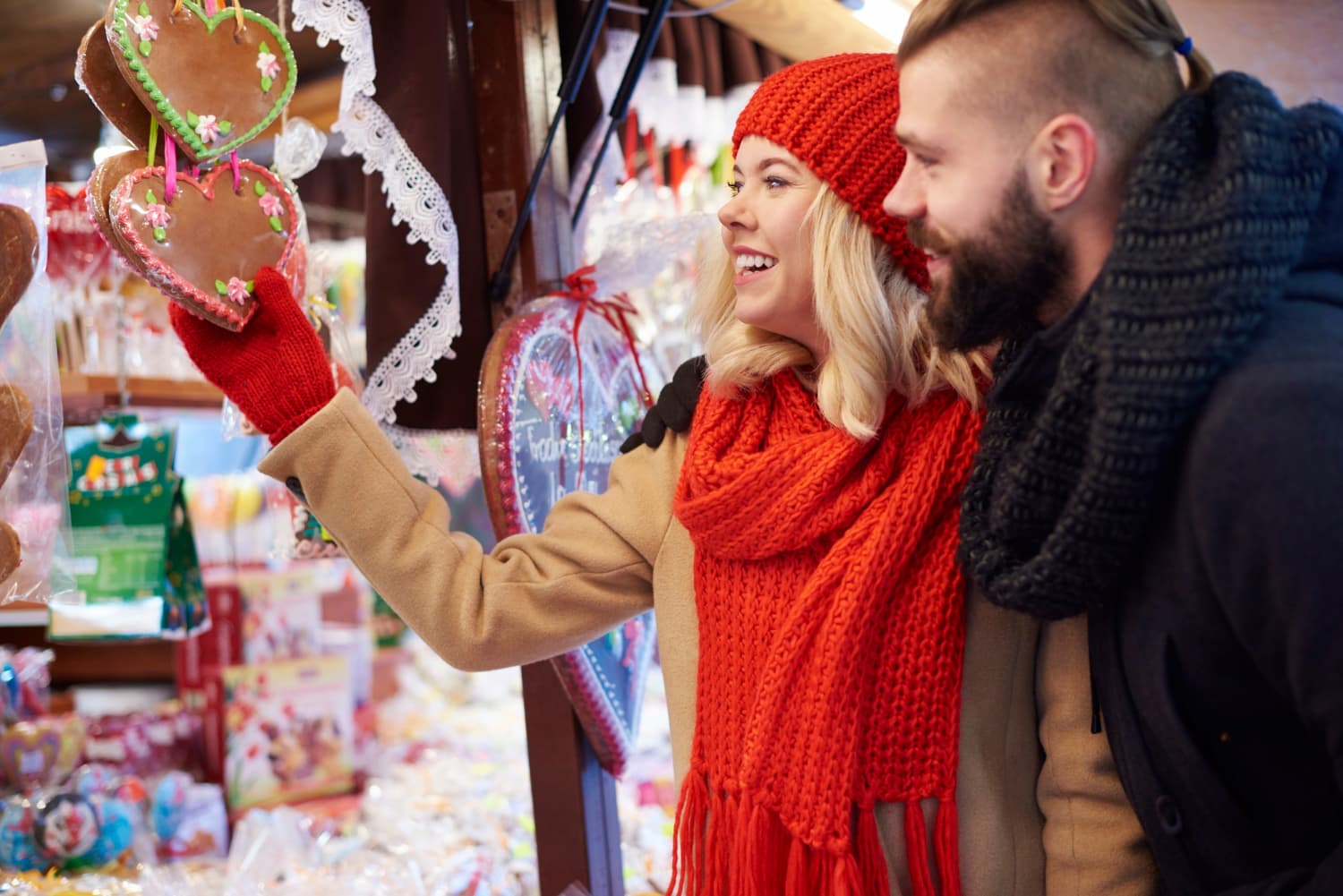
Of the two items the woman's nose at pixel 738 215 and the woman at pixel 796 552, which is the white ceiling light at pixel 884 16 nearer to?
the woman at pixel 796 552

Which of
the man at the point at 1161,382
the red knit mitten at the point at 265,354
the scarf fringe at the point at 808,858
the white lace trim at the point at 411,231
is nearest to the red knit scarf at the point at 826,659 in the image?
the scarf fringe at the point at 808,858

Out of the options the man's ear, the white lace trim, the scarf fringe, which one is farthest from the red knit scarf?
the white lace trim

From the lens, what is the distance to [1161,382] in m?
0.93

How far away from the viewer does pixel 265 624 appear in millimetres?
2363

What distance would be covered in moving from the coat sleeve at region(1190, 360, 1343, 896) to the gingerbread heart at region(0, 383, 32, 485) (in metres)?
1.15

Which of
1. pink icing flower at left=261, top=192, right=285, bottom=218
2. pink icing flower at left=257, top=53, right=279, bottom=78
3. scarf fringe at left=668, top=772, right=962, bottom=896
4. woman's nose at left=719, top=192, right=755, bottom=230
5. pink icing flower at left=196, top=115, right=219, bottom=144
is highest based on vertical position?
pink icing flower at left=257, top=53, right=279, bottom=78

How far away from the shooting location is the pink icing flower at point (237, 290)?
1.25 metres

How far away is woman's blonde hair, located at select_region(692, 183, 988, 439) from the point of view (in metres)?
1.32

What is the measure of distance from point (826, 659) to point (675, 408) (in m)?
0.43

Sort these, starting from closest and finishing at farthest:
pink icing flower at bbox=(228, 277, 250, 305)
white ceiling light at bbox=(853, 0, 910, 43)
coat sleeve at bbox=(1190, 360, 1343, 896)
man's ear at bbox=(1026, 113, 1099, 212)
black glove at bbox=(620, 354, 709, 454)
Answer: coat sleeve at bbox=(1190, 360, 1343, 896)
man's ear at bbox=(1026, 113, 1099, 212)
pink icing flower at bbox=(228, 277, 250, 305)
black glove at bbox=(620, 354, 709, 454)
white ceiling light at bbox=(853, 0, 910, 43)

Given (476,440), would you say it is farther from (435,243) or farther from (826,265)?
(826,265)

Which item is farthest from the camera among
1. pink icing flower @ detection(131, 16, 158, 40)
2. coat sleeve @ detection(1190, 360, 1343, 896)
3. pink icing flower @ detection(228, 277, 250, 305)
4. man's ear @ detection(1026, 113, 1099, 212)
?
pink icing flower @ detection(228, 277, 250, 305)

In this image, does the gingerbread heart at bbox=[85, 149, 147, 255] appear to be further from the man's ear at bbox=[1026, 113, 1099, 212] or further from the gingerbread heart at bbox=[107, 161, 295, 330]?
the man's ear at bbox=[1026, 113, 1099, 212]

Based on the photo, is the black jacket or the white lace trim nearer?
the black jacket
